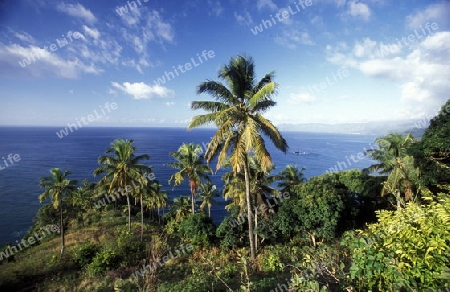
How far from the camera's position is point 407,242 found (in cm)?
421

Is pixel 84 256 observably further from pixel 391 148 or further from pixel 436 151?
pixel 391 148

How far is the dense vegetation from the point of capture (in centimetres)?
428

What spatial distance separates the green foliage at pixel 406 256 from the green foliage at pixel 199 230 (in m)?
17.2

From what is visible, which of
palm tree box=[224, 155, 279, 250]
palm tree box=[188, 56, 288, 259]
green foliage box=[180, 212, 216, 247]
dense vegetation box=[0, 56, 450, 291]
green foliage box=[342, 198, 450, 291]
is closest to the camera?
green foliage box=[342, 198, 450, 291]

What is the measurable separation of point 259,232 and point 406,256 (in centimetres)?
1784

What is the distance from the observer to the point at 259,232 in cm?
2084

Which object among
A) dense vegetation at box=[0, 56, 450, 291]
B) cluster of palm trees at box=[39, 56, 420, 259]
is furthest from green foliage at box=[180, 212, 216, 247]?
cluster of palm trees at box=[39, 56, 420, 259]

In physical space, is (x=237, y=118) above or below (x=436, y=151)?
above

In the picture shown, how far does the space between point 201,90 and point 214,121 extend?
1999 millimetres

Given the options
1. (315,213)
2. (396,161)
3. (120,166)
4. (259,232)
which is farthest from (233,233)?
(396,161)

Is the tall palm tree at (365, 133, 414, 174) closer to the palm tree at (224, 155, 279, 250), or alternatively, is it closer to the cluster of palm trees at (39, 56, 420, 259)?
the cluster of palm trees at (39, 56, 420, 259)

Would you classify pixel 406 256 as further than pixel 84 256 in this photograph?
No

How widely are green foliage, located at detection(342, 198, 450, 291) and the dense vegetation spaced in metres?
0.02

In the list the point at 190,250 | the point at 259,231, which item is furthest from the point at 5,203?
the point at 259,231
